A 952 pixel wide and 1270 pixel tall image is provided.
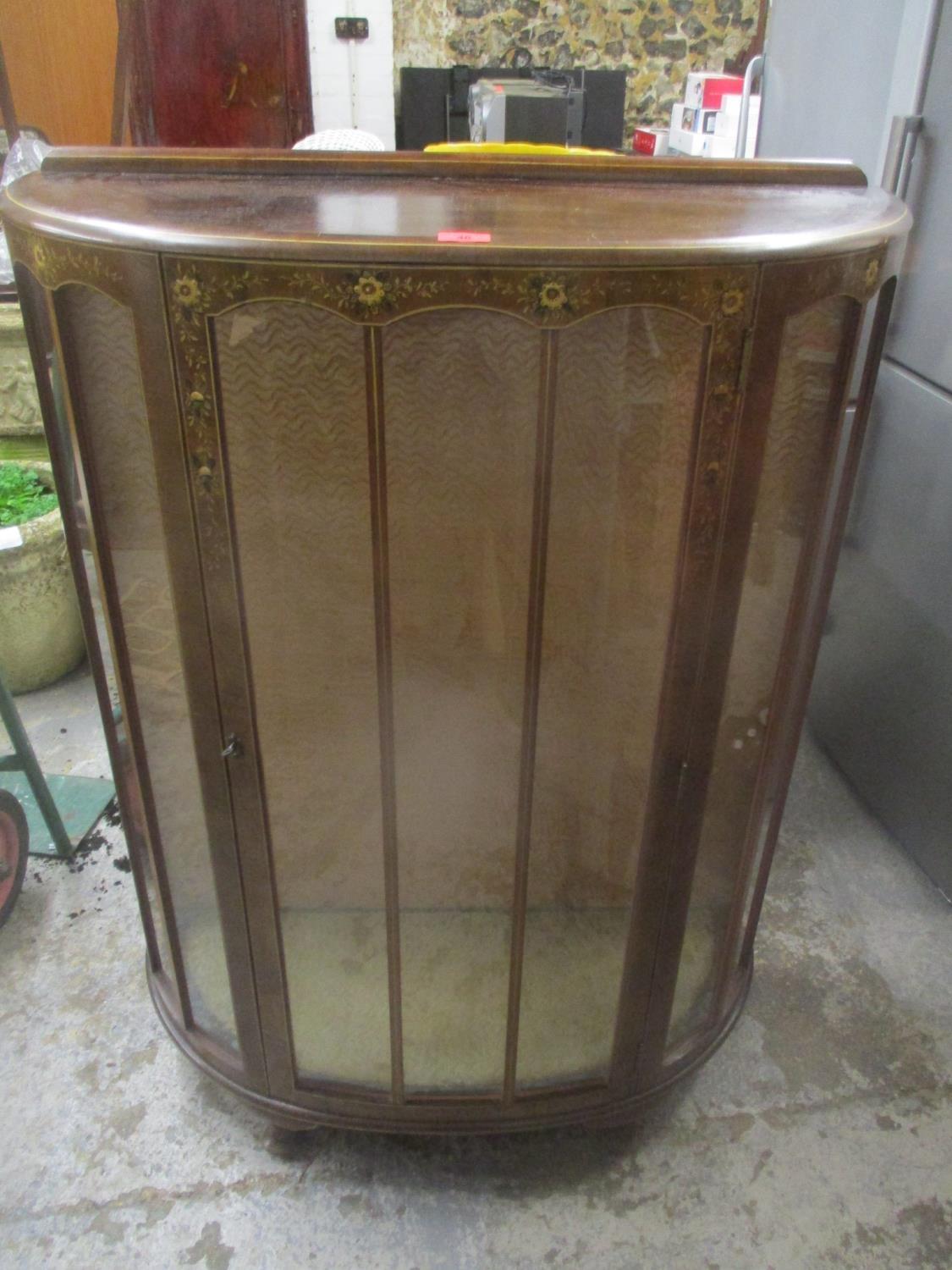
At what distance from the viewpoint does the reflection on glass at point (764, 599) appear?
1116 millimetres

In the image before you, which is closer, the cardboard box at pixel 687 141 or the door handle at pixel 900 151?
the door handle at pixel 900 151

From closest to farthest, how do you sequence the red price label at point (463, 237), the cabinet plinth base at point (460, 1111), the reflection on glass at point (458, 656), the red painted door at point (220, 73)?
1. the red price label at point (463, 237)
2. the reflection on glass at point (458, 656)
3. the cabinet plinth base at point (460, 1111)
4. the red painted door at point (220, 73)

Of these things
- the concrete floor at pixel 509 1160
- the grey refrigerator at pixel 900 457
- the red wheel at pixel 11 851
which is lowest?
the concrete floor at pixel 509 1160

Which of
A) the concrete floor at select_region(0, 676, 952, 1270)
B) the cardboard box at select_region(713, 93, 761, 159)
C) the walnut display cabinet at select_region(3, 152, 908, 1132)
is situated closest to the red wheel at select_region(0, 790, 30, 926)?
the concrete floor at select_region(0, 676, 952, 1270)

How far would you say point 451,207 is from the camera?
1149 mm

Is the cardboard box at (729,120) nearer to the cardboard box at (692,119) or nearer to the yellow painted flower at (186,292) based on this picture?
the cardboard box at (692,119)

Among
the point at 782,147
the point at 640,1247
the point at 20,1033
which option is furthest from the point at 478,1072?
the point at 782,147

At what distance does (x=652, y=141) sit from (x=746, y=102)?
57.0 inches

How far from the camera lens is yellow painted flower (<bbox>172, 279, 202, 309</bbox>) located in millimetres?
966

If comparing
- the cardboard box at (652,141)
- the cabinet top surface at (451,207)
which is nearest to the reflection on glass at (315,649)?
the cabinet top surface at (451,207)

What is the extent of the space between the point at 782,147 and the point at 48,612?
2.40 metres

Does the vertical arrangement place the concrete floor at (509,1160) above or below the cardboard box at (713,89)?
below

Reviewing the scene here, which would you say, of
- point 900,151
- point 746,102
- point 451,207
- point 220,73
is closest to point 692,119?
point 746,102

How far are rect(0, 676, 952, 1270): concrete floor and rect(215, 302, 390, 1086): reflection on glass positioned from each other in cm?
25
